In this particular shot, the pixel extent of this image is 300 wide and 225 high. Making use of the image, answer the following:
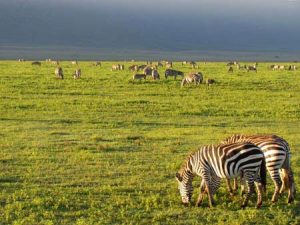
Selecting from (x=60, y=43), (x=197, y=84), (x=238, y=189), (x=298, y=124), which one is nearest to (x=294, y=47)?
(x=60, y=43)

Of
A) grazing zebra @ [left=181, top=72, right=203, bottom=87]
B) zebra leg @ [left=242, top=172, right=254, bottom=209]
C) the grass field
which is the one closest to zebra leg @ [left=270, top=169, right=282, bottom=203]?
the grass field

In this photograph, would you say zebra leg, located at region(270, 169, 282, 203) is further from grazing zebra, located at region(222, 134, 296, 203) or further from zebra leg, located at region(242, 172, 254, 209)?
zebra leg, located at region(242, 172, 254, 209)

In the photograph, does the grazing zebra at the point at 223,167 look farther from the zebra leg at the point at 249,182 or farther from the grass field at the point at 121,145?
the grass field at the point at 121,145

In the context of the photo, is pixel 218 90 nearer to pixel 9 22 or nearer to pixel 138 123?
pixel 138 123

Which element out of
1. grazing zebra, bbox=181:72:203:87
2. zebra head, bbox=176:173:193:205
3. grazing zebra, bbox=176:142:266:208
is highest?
grazing zebra, bbox=181:72:203:87

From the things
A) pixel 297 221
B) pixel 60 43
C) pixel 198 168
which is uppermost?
pixel 60 43

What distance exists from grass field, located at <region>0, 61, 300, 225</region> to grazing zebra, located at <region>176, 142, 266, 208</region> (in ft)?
1.05

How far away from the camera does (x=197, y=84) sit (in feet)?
117

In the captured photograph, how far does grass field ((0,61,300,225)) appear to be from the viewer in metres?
10.1

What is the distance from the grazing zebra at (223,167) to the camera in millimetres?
9938

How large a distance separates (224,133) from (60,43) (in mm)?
112569

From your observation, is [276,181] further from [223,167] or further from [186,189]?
[186,189]

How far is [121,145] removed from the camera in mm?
16172

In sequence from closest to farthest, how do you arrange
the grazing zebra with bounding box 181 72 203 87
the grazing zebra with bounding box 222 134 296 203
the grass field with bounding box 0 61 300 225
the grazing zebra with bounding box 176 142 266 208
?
the grazing zebra with bounding box 176 142 266 208 < the grass field with bounding box 0 61 300 225 < the grazing zebra with bounding box 222 134 296 203 < the grazing zebra with bounding box 181 72 203 87
